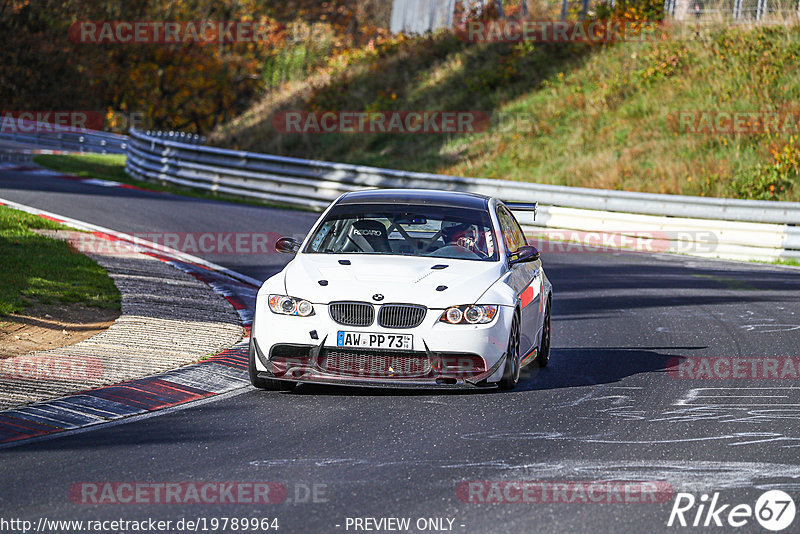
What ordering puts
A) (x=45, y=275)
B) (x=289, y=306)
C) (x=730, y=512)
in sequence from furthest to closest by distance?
(x=45, y=275), (x=289, y=306), (x=730, y=512)

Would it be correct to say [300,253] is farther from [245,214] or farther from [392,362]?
[245,214]

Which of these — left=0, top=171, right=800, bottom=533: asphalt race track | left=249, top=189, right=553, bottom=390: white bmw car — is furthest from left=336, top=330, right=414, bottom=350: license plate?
left=0, top=171, right=800, bottom=533: asphalt race track

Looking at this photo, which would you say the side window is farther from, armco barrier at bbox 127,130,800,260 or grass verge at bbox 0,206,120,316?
armco barrier at bbox 127,130,800,260

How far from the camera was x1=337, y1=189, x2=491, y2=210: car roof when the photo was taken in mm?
10172

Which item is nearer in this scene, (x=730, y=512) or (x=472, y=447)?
(x=730, y=512)

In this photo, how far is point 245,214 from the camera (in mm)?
23359

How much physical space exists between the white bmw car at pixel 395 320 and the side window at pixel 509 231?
0.48m

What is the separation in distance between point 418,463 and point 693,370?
4249 mm

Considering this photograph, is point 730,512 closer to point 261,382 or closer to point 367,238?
point 261,382

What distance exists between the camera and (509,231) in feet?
34.7

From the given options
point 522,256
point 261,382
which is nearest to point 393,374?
point 261,382

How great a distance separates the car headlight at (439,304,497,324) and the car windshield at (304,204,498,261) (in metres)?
1.06

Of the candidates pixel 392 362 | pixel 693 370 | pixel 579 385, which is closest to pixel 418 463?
pixel 392 362

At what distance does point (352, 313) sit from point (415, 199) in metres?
1.91
